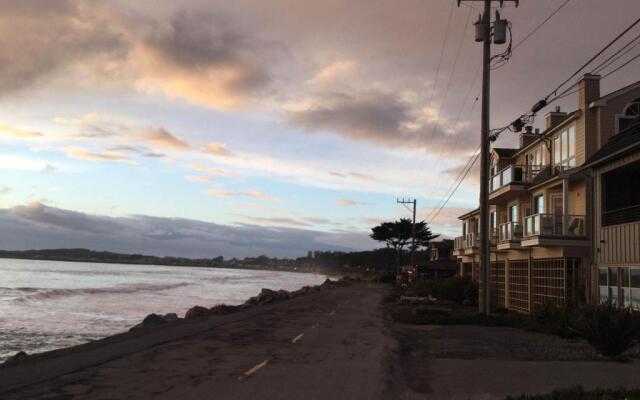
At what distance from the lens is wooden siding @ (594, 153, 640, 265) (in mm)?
19125

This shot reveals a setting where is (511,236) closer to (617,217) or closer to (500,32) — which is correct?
(617,217)

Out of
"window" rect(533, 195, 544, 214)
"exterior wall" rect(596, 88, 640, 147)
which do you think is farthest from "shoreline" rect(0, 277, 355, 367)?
"exterior wall" rect(596, 88, 640, 147)

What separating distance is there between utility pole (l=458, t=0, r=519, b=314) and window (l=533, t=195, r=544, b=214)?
175 inches

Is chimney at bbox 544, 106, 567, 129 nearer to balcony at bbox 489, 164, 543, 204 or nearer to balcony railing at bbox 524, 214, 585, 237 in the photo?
balcony at bbox 489, 164, 543, 204

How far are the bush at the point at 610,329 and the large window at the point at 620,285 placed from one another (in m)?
5.44

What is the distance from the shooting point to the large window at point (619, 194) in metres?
20.9

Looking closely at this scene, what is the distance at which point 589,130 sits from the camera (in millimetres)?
23703

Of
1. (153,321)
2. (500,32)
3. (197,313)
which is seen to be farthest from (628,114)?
(197,313)

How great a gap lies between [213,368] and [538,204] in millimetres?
20800

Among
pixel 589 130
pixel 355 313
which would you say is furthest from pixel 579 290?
pixel 355 313

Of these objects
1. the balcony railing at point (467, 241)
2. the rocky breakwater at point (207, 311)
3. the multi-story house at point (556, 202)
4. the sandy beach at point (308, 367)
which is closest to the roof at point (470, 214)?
the balcony railing at point (467, 241)

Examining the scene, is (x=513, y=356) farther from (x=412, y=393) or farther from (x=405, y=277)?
(x=405, y=277)

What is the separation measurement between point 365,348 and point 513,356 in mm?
3668

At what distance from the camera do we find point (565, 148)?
26.2 m
